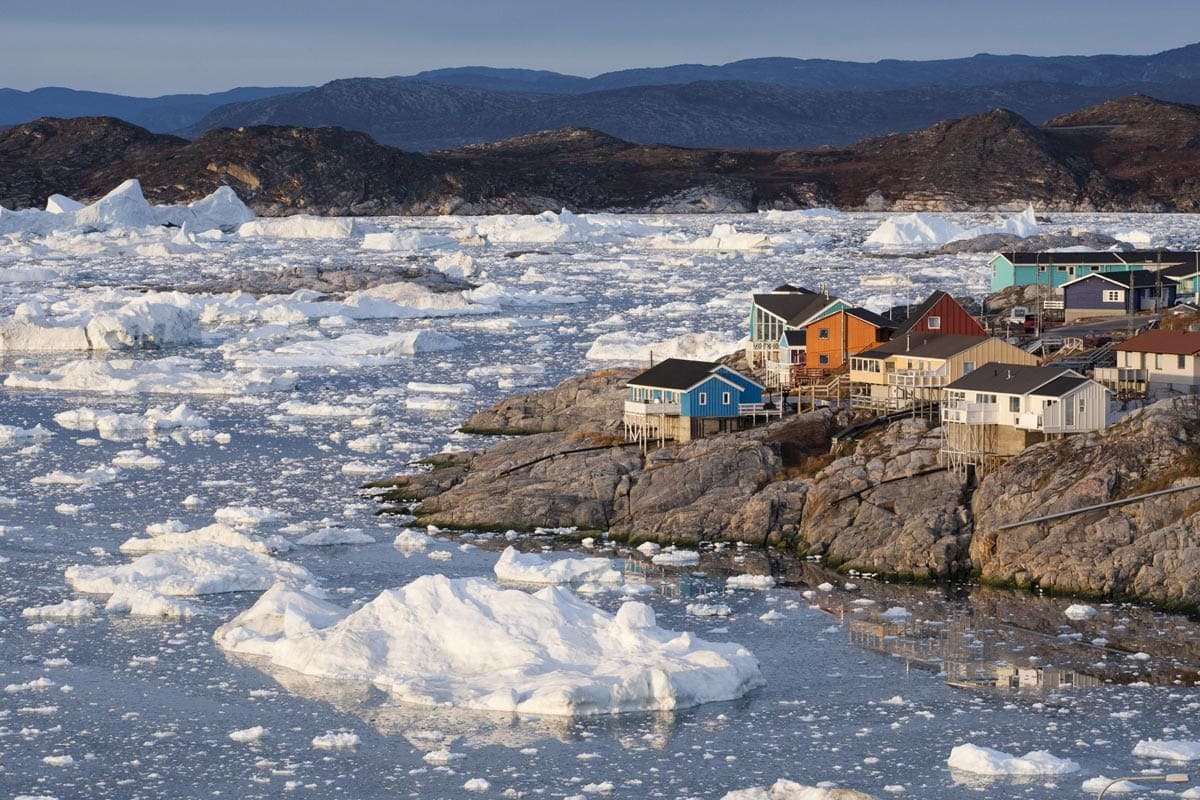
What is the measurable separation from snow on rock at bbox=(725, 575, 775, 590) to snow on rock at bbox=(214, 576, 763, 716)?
3.77 meters

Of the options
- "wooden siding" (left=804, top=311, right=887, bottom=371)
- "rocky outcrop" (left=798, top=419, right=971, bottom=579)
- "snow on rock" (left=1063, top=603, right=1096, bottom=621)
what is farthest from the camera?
"wooden siding" (left=804, top=311, right=887, bottom=371)

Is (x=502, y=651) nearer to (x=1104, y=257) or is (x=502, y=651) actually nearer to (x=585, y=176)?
(x=1104, y=257)

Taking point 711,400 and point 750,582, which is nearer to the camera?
point 750,582

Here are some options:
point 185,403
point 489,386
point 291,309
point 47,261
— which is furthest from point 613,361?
point 47,261

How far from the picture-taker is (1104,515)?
2814 centimetres

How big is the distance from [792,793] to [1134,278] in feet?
110

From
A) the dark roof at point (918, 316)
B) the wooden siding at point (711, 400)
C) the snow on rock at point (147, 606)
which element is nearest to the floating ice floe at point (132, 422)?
the wooden siding at point (711, 400)

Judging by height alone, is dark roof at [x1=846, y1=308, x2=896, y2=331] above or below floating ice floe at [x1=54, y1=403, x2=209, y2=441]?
above

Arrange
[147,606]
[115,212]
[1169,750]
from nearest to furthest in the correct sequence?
[1169,750]
[147,606]
[115,212]

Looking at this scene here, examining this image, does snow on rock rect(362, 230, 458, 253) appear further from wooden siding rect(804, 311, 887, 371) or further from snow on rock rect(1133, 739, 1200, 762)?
snow on rock rect(1133, 739, 1200, 762)

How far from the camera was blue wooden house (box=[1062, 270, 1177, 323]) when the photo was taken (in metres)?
48.5

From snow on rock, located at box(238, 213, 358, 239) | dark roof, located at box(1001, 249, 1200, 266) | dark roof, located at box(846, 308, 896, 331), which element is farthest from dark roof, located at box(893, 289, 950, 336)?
snow on rock, located at box(238, 213, 358, 239)

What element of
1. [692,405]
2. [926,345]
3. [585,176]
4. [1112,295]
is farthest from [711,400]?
[585,176]

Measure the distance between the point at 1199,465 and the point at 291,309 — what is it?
48222 mm
